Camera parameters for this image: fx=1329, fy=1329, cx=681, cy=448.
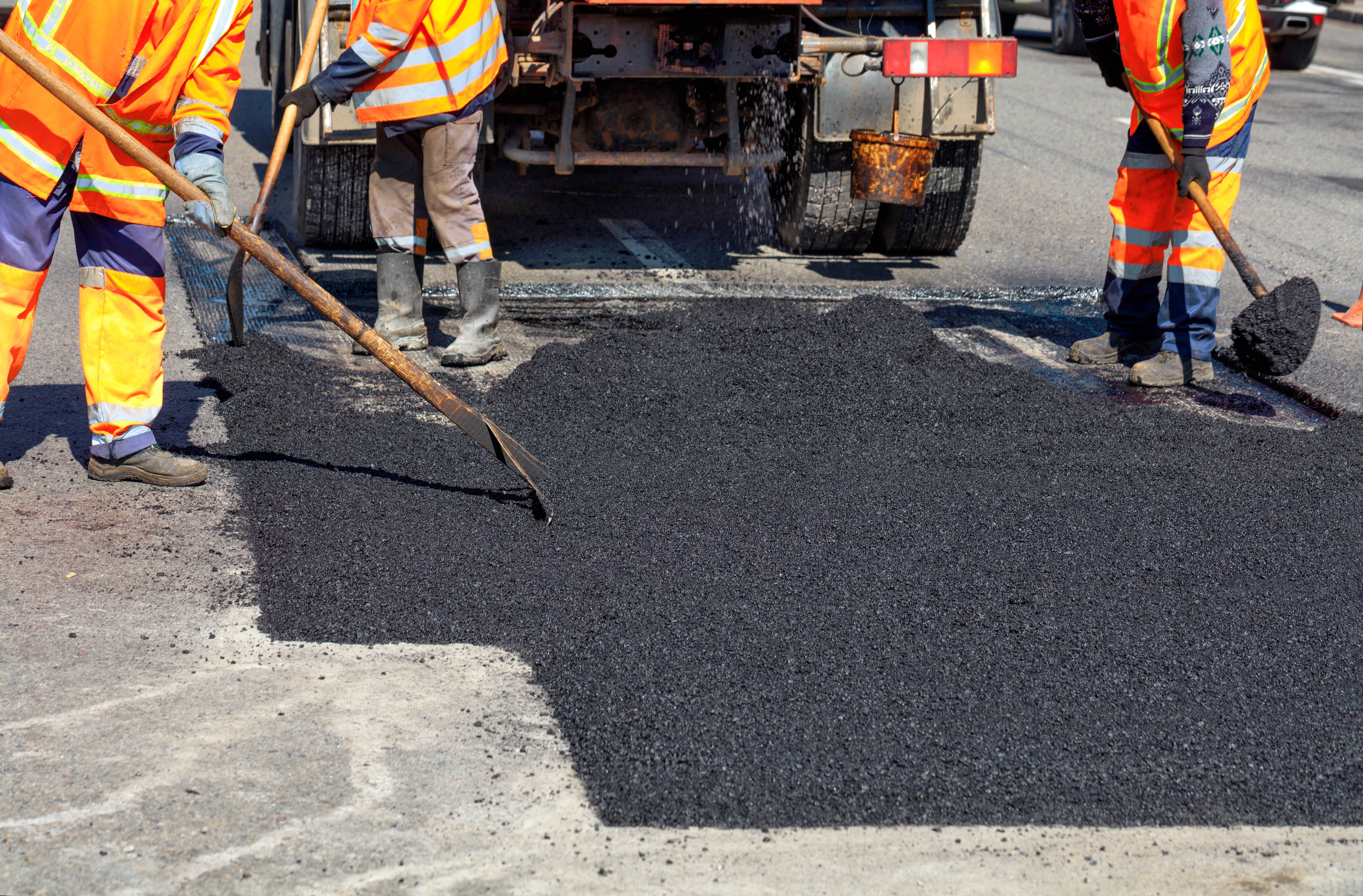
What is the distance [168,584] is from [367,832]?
1176 millimetres

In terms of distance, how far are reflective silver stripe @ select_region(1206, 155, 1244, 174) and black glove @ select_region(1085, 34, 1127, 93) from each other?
411mm

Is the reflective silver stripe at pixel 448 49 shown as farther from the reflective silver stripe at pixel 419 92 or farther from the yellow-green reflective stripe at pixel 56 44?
the yellow-green reflective stripe at pixel 56 44

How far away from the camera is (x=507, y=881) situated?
7.10ft

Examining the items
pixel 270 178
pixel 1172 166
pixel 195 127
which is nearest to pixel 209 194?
pixel 195 127

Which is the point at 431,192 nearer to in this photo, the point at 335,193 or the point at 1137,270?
the point at 335,193

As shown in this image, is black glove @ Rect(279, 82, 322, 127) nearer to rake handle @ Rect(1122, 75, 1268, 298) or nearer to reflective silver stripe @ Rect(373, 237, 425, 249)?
reflective silver stripe @ Rect(373, 237, 425, 249)

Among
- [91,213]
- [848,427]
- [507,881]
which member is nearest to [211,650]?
[507,881]

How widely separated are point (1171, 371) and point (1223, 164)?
78 centimetres

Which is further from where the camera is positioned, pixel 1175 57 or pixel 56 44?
pixel 1175 57

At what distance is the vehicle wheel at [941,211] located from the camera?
6438mm

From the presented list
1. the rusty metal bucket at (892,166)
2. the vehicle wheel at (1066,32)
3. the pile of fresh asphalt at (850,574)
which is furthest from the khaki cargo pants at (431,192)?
the vehicle wheel at (1066,32)

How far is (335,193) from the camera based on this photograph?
6.02 meters

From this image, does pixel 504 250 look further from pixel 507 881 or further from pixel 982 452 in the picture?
pixel 507 881

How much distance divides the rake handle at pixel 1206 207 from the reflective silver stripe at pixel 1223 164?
0.11 m
